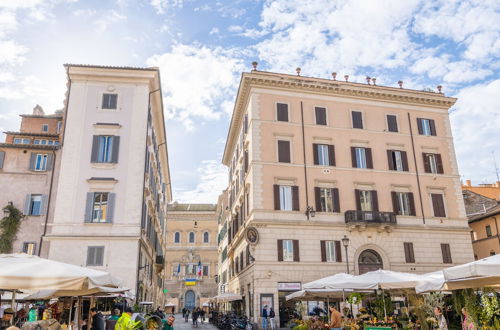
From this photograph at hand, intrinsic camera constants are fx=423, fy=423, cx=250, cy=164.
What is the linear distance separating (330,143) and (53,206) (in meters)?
18.9

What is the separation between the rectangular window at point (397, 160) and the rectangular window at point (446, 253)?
20.1 ft

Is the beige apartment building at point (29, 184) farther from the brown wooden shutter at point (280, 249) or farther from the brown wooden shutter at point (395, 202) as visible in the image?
the brown wooden shutter at point (395, 202)

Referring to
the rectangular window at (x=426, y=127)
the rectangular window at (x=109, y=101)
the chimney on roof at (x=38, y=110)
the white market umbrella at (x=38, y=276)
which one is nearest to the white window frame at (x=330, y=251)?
the rectangular window at (x=426, y=127)

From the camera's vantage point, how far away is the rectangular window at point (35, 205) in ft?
81.8

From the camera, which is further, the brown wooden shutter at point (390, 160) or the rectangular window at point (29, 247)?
the brown wooden shutter at point (390, 160)

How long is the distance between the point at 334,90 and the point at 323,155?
17.2ft

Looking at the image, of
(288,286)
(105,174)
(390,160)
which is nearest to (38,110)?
(105,174)

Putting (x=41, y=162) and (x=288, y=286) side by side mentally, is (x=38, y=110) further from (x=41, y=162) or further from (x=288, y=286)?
(x=288, y=286)

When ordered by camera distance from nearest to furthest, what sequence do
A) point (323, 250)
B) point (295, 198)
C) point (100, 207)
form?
1. point (100, 207)
2. point (323, 250)
3. point (295, 198)

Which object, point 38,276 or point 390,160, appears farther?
point 390,160

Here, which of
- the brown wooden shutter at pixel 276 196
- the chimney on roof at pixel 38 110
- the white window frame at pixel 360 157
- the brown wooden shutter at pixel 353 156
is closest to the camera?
the brown wooden shutter at pixel 276 196

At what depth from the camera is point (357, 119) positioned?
32.2 m

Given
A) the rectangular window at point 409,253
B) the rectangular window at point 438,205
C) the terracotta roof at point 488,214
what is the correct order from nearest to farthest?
the rectangular window at point 409,253 → the rectangular window at point 438,205 → the terracotta roof at point 488,214

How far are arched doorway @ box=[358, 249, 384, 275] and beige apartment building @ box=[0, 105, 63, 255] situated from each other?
20149 millimetres
